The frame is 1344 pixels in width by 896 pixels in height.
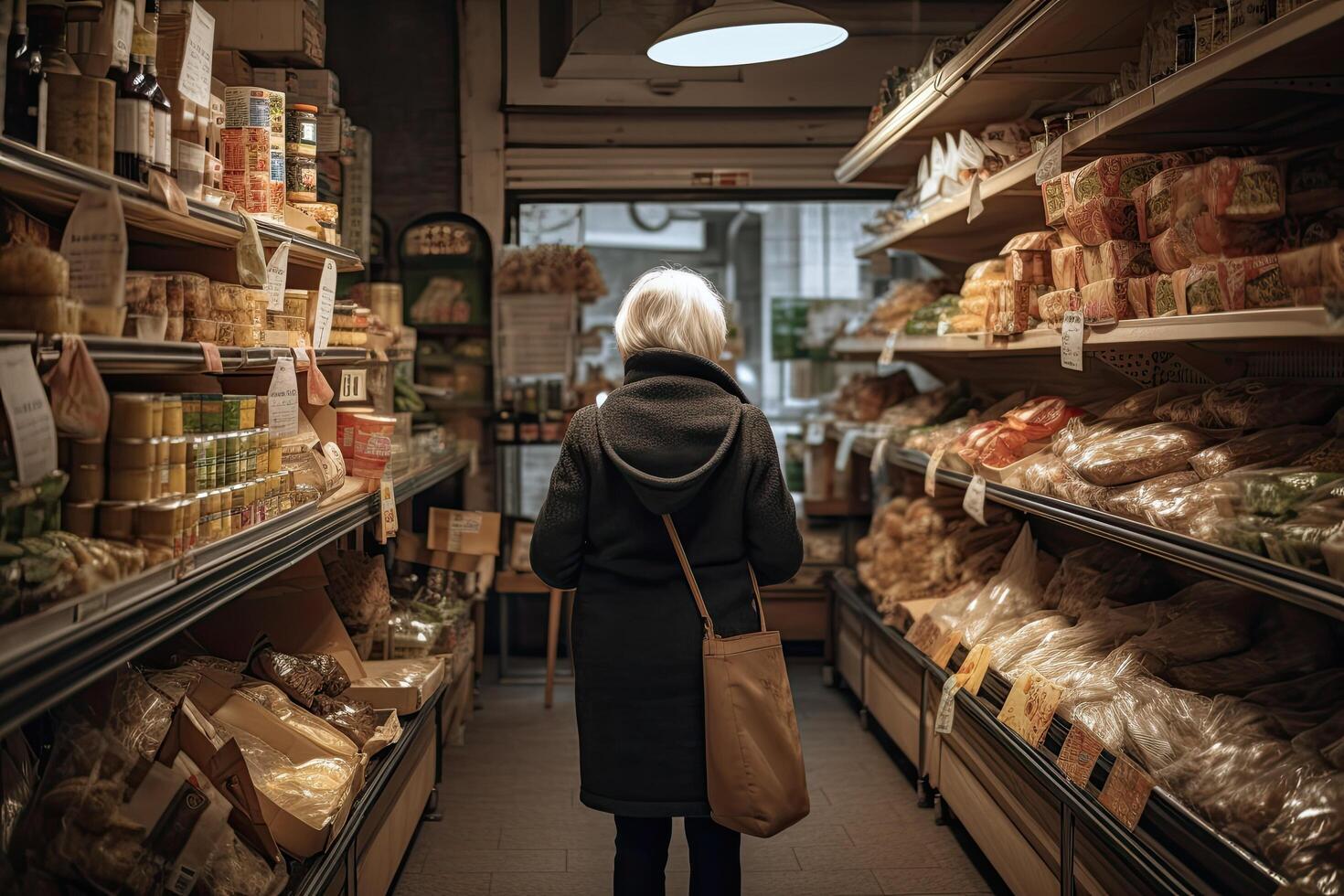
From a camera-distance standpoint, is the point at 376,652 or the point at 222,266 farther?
the point at 376,652

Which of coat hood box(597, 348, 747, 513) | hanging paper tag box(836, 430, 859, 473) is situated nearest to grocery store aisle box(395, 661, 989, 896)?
hanging paper tag box(836, 430, 859, 473)

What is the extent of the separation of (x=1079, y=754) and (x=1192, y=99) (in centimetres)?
141

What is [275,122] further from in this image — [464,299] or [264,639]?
[464,299]

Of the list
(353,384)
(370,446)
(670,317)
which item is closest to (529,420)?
(353,384)

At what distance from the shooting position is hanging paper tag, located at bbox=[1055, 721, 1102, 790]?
2355 millimetres

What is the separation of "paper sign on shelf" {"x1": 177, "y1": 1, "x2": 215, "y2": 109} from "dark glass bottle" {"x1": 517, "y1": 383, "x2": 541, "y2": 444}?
3664mm

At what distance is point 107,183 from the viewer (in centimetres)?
173

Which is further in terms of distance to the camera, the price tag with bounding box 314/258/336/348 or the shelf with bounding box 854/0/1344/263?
the price tag with bounding box 314/258/336/348

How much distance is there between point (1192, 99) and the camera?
2.31m

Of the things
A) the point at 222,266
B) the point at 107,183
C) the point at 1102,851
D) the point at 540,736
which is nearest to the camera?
the point at 107,183

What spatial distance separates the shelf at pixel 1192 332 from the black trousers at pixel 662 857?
1424 mm

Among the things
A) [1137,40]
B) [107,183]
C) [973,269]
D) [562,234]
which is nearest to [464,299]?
[562,234]

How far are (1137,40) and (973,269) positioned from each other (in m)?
1.02

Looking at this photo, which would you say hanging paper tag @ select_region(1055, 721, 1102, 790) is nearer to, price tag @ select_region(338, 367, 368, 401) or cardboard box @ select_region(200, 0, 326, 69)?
price tag @ select_region(338, 367, 368, 401)
